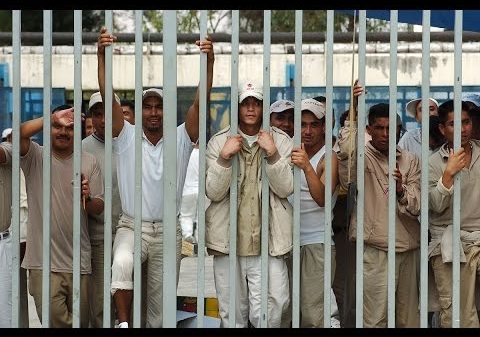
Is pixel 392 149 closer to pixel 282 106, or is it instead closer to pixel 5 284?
pixel 282 106

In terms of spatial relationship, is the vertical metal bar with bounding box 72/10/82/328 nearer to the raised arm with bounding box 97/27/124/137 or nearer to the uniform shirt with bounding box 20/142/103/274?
the raised arm with bounding box 97/27/124/137

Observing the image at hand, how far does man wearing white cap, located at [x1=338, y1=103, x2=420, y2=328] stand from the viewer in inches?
229

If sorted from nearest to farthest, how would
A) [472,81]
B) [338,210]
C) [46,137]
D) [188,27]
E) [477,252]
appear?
[46,137]
[477,252]
[338,210]
[472,81]
[188,27]

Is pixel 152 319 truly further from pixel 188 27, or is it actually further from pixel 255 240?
pixel 188 27

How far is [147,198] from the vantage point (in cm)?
613

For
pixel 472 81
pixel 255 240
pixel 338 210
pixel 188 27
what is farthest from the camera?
pixel 188 27

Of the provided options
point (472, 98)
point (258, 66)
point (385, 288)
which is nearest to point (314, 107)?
point (385, 288)

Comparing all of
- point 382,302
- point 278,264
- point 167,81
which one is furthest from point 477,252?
point 167,81

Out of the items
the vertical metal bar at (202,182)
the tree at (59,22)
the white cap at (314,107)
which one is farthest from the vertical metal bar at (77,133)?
the tree at (59,22)

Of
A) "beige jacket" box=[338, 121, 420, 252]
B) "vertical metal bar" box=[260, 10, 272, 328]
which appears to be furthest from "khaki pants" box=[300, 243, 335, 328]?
"vertical metal bar" box=[260, 10, 272, 328]

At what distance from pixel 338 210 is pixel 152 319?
1.53 m

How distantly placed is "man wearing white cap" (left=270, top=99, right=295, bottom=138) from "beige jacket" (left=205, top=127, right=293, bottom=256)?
3.99ft

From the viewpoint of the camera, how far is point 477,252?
6215mm

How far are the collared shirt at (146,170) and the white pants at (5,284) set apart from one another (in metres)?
0.81
